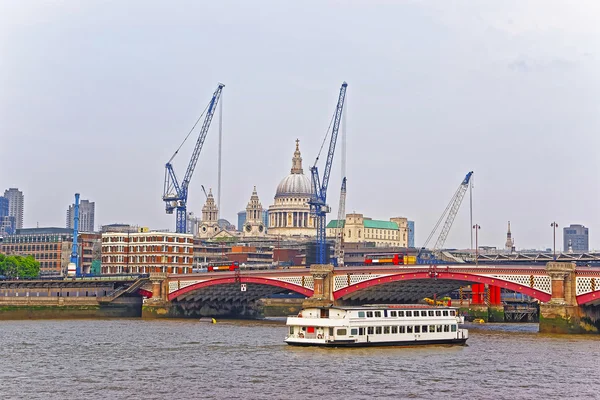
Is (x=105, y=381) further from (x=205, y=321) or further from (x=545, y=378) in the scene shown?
(x=205, y=321)

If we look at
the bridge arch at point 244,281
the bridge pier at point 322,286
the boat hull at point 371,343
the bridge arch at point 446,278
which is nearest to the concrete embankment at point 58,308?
the bridge arch at point 244,281

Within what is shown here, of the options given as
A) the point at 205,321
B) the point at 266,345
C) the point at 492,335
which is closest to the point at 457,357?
the point at 266,345

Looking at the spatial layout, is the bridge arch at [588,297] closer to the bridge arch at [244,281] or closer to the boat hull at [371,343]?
the boat hull at [371,343]

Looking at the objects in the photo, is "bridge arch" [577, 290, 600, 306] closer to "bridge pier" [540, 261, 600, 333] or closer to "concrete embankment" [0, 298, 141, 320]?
"bridge pier" [540, 261, 600, 333]

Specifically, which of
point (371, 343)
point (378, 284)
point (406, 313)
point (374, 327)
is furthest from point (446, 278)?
point (371, 343)

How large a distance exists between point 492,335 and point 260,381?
47.7 m

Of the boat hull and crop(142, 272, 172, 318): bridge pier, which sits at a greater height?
crop(142, 272, 172, 318): bridge pier

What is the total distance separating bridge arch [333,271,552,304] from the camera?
395ft

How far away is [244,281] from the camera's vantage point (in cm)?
15225

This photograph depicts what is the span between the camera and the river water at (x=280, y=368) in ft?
234

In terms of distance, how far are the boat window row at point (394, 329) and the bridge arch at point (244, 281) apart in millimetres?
43237

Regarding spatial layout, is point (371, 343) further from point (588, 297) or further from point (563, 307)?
point (588, 297)

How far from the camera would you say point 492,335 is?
11750 cm

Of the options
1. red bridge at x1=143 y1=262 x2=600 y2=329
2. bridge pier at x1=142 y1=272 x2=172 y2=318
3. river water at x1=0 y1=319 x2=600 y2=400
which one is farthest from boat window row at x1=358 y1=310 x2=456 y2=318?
bridge pier at x1=142 y1=272 x2=172 y2=318
